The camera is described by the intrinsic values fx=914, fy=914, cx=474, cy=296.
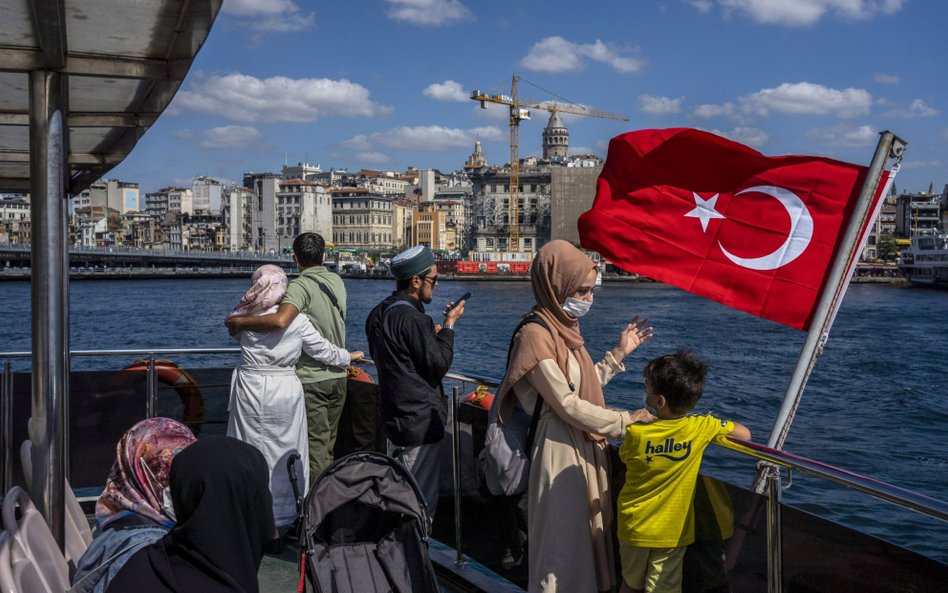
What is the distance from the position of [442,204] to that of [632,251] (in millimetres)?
141854

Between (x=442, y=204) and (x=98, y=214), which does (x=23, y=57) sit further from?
A: (x=98, y=214)

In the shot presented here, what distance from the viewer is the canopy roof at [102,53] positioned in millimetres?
2402

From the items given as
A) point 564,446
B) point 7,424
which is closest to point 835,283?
point 564,446

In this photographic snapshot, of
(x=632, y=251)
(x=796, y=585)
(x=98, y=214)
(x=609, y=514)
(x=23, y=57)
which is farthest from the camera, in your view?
(x=98, y=214)

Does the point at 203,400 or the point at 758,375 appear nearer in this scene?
the point at 203,400

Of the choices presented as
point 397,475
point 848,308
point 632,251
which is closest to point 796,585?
point 397,475

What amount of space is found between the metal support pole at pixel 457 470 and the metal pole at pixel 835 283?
4.06 ft

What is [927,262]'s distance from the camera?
8544cm

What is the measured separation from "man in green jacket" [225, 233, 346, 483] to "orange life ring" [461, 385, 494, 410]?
33.0 inches

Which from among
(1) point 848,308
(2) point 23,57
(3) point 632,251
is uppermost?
(2) point 23,57

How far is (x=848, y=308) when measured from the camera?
5353 centimetres

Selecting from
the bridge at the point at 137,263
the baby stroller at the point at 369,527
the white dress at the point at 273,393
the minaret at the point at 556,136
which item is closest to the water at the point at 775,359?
the baby stroller at the point at 369,527

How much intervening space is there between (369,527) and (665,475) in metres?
0.88

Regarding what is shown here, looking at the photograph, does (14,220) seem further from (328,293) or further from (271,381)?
(271,381)
